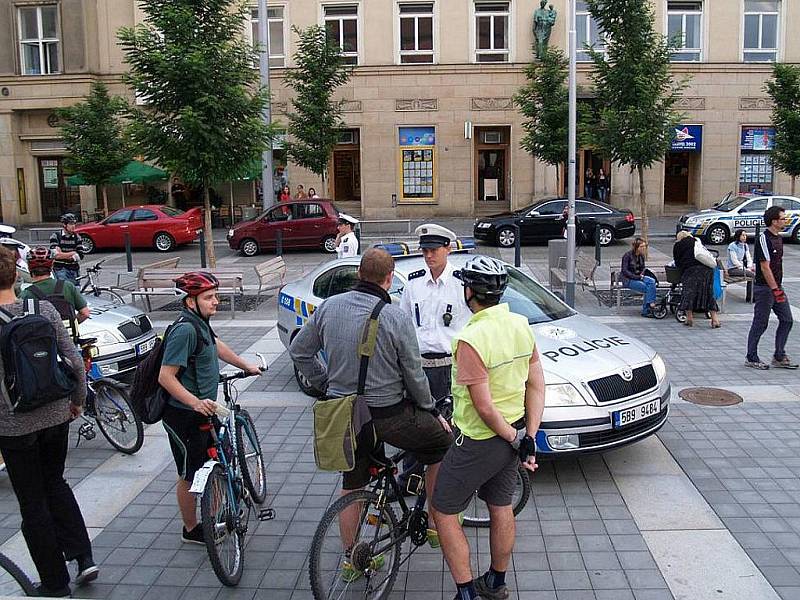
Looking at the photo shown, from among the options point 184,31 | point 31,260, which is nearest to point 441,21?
point 184,31

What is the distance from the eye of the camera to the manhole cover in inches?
320

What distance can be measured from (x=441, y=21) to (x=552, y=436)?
1085 inches

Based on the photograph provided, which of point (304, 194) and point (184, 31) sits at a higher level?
point (184, 31)

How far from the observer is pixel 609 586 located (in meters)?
4.64

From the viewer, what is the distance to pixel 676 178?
32.8 meters

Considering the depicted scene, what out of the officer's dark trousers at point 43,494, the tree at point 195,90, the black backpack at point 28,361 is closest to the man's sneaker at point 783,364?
the officer's dark trousers at point 43,494

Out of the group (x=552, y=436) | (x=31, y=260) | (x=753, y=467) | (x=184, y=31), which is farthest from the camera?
(x=184, y=31)

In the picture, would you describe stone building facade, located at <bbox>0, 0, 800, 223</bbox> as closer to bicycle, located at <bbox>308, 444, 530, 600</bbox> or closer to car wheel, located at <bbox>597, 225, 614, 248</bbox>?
car wheel, located at <bbox>597, 225, 614, 248</bbox>

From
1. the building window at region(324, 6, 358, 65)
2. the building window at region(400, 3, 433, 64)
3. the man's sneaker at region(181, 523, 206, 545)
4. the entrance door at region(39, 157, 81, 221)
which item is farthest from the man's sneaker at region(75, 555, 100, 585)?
the entrance door at region(39, 157, 81, 221)

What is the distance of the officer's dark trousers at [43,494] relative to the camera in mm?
4406

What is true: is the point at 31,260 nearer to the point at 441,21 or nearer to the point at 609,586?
the point at 609,586

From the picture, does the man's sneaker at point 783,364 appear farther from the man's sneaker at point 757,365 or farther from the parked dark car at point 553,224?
the parked dark car at point 553,224

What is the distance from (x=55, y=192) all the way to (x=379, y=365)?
109ft

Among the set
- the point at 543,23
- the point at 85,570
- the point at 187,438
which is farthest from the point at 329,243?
the point at 85,570
